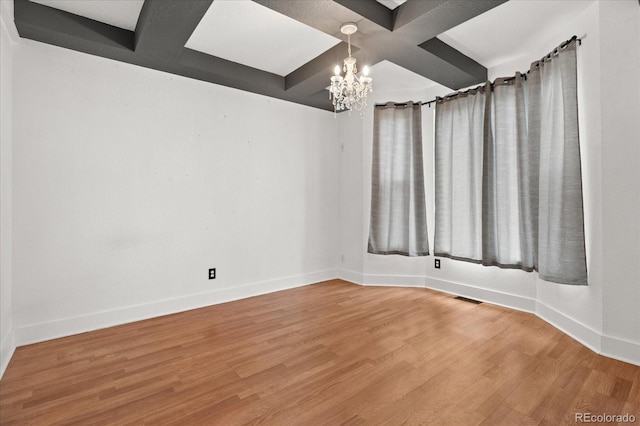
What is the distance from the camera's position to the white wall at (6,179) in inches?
88.9

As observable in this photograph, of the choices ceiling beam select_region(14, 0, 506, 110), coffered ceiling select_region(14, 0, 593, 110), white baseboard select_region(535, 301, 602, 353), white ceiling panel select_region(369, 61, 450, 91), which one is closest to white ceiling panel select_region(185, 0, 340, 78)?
coffered ceiling select_region(14, 0, 593, 110)

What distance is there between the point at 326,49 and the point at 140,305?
323 cm

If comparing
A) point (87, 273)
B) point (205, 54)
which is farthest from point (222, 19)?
point (87, 273)

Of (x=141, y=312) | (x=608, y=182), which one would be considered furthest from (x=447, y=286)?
(x=141, y=312)

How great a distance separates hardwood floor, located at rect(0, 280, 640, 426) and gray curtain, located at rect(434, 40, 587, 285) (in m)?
A: 0.71

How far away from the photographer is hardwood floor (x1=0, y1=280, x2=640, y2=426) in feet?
5.71

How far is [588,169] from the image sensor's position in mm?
2586

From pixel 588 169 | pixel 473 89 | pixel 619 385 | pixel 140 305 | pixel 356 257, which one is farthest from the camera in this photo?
pixel 356 257

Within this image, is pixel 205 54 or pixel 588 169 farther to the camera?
pixel 205 54

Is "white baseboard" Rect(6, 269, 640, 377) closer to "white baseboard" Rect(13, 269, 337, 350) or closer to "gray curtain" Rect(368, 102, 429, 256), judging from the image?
"white baseboard" Rect(13, 269, 337, 350)

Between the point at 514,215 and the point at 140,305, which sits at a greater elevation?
the point at 514,215

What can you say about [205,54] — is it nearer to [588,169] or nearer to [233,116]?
[233,116]

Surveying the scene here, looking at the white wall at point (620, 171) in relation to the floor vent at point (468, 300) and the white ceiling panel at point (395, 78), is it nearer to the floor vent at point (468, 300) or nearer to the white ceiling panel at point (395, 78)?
the floor vent at point (468, 300)

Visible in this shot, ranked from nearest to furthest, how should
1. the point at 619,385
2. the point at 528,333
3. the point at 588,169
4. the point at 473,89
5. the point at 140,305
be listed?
the point at 619,385 < the point at 588,169 < the point at 528,333 < the point at 140,305 < the point at 473,89
